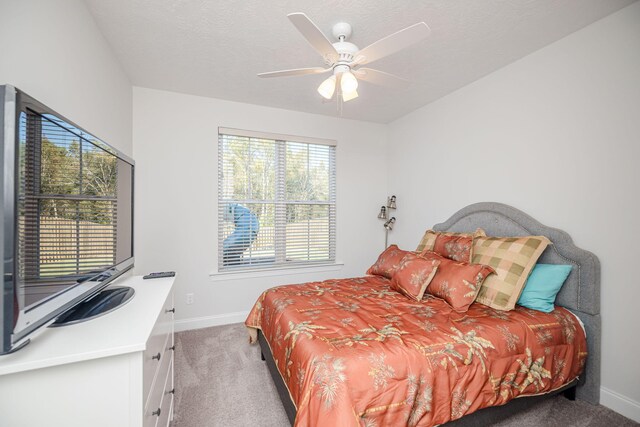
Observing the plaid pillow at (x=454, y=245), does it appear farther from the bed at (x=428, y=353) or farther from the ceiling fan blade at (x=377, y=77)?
the ceiling fan blade at (x=377, y=77)

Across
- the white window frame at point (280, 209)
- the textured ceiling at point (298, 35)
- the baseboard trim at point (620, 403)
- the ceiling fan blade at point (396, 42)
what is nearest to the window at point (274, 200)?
the white window frame at point (280, 209)

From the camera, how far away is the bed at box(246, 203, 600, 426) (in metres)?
1.21

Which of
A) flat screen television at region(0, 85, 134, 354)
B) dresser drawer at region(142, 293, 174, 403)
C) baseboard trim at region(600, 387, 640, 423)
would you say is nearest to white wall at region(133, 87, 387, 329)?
flat screen television at region(0, 85, 134, 354)

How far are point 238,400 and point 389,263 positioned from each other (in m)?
1.71

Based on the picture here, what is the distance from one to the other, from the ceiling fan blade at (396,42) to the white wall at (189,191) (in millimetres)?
1967

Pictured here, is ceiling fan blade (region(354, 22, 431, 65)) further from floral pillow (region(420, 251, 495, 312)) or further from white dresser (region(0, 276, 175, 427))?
white dresser (region(0, 276, 175, 427))

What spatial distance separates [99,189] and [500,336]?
93.3 inches

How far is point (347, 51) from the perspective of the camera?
5.62 ft

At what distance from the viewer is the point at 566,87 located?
2.04 metres

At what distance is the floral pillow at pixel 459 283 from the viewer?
6.24 feet

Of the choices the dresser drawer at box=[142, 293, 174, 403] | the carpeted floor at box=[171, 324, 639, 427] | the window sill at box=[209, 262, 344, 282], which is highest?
the dresser drawer at box=[142, 293, 174, 403]

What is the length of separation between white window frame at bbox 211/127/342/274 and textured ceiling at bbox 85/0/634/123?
61cm

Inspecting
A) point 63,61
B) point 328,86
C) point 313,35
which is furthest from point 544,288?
point 63,61

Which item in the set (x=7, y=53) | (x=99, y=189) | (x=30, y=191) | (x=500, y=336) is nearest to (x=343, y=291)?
(x=500, y=336)
